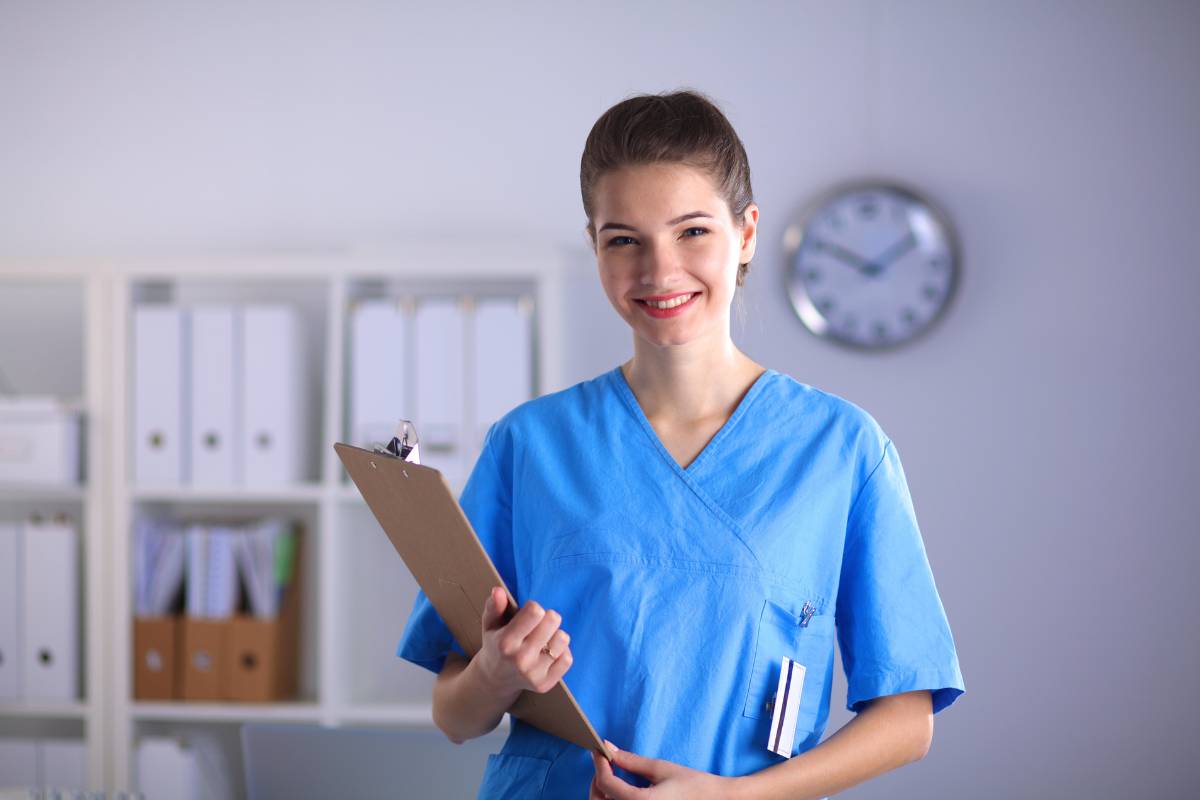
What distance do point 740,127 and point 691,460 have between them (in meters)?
1.78

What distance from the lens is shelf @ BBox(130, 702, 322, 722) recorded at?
7.98 feet

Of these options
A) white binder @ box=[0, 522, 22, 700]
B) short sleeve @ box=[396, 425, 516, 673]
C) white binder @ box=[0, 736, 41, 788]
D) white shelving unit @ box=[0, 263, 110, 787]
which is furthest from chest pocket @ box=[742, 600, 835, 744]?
white binder @ box=[0, 736, 41, 788]

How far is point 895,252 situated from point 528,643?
6.58 feet

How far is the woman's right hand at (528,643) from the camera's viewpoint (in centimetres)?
87

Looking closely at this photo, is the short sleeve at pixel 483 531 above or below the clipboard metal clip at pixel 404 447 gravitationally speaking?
below

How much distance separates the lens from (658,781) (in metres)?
0.93

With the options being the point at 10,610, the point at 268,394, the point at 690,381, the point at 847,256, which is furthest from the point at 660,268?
the point at 10,610

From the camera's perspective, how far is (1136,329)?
101 inches

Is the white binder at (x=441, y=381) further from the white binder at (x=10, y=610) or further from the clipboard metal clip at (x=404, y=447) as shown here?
the clipboard metal clip at (x=404, y=447)

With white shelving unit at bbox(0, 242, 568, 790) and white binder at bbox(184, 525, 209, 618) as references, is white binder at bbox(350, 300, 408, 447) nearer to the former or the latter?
white shelving unit at bbox(0, 242, 568, 790)

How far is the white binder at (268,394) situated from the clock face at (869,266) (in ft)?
4.04

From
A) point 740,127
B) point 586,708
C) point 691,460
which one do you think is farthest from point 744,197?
point 740,127

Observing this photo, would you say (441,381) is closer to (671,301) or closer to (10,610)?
(10,610)

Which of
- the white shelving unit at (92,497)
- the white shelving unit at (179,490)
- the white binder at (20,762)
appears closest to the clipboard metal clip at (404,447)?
the white shelving unit at (179,490)
